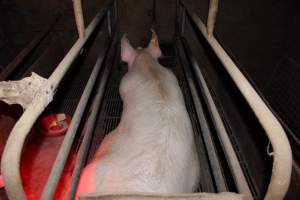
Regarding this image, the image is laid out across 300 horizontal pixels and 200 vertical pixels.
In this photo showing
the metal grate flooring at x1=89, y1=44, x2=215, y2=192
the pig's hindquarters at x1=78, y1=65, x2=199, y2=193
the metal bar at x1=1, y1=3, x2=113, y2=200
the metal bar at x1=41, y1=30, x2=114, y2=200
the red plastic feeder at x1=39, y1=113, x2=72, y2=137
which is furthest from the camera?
the red plastic feeder at x1=39, y1=113, x2=72, y2=137

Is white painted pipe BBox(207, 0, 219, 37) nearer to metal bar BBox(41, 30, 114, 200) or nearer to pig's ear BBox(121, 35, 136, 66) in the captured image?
metal bar BBox(41, 30, 114, 200)

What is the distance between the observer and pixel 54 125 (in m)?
2.64

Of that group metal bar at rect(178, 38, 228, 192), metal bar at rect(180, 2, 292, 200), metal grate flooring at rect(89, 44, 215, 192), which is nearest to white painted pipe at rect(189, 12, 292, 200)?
metal bar at rect(180, 2, 292, 200)

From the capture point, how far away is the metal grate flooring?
2.08 meters

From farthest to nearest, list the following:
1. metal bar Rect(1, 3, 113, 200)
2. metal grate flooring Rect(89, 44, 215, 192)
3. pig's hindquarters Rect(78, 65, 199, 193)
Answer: metal grate flooring Rect(89, 44, 215, 192)
pig's hindquarters Rect(78, 65, 199, 193)
metal bar Rect(1, 3, 113, 200)

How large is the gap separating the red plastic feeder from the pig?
2.99 feet

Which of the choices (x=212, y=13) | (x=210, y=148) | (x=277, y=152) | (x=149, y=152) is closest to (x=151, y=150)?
(x=149, y=152)

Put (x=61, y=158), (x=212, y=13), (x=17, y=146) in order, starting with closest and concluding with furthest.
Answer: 1. (x=17, y=146)
2. (x=61, y=158)
3. (x=212, y=13)

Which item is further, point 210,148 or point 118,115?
point 118,115

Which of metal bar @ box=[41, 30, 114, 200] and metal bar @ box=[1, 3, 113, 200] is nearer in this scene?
metal bar @ box=[1, 3, 113, 200]

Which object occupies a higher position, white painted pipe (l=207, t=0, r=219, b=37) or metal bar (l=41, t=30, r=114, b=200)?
white painted pipe (l=207, t=0, r=219, b=37)

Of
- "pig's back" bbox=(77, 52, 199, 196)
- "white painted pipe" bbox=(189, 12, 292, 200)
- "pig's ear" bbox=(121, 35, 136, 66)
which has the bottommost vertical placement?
"pig's ear" bbox=(121, 35, 136, 66)

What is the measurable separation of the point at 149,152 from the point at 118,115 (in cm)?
148

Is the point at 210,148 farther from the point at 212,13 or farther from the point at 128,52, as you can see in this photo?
the point at 128,52
